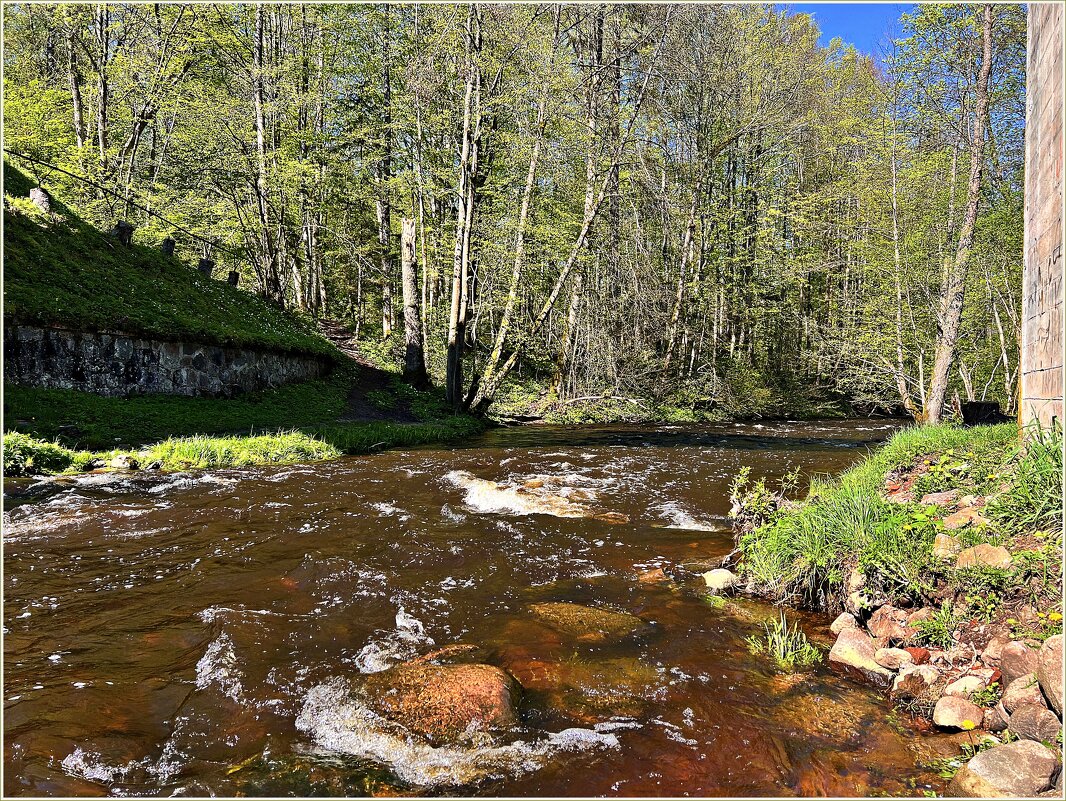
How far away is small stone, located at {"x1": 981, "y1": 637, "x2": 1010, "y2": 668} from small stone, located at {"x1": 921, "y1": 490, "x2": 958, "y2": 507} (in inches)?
57.1

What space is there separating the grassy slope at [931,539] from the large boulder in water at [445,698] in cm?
260

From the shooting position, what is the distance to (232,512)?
7.14 m

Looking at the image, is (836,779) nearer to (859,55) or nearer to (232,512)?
(232,512)

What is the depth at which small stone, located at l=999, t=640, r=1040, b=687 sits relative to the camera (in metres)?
2.77

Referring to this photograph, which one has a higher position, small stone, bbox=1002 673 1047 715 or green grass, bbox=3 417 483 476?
green grass, bbox=3 417 483 476

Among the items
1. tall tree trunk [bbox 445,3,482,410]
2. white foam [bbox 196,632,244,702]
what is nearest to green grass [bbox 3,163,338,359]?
tall tree trunk [bbox 445,3,482,410]

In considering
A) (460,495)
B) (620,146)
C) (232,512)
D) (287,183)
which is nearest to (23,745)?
(232,512)

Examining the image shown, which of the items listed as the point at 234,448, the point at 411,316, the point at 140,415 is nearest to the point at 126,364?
the point at 140,415

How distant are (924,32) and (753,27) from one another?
1174 centimetres

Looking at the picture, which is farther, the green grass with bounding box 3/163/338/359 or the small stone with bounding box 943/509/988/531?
the green grass with bounding box 3/163/338/359

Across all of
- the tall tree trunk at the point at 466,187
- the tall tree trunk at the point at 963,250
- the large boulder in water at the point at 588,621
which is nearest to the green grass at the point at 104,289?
the tall tree trunk at the point at 466,187

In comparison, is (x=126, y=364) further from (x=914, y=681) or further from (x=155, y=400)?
(x=914, y=681)

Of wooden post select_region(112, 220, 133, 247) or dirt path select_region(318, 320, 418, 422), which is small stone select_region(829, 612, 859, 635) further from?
wooden post select_region(112, 220, 133, 247)

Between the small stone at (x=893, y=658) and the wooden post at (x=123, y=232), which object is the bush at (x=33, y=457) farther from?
the small stone at (x=893, y=658)
